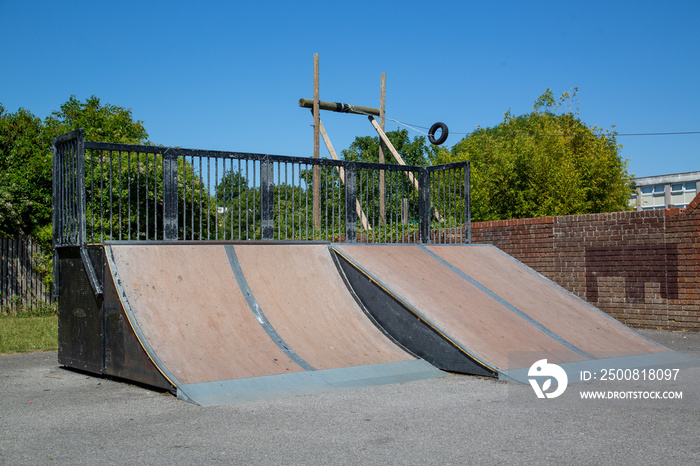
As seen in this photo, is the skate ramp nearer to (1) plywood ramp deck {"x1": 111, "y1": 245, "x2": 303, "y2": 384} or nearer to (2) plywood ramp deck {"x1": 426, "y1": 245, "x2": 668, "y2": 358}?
(2) plywood ramp deck {"x1": 426, "y1": 245, "x2": 668, "y2": 358}

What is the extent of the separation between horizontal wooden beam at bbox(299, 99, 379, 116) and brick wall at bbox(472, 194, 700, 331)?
8759 millimetres

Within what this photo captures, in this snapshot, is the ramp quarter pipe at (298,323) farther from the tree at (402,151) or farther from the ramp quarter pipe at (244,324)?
the tree at (402,151)

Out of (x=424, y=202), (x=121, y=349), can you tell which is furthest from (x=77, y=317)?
(x=424, y=202)

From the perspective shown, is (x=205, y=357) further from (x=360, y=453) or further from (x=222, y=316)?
(x=360, y=453)

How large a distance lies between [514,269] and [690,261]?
325 cm

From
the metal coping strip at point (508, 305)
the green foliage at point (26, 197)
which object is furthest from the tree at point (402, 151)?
the metal coping strip at point (508, 305)

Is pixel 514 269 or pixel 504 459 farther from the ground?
pixel 514 269

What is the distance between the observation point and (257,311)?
688cm

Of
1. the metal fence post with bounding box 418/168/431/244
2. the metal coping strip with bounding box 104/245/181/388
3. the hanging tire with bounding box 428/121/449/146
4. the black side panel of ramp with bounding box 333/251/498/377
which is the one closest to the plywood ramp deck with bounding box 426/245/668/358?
the metal fence post with bounding box 418/168/431/244

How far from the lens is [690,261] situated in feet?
33.9

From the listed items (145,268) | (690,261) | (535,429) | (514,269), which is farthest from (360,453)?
(690,261)

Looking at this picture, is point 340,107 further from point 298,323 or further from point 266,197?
point 298,323

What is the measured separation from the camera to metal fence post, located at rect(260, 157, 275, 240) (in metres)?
8.50

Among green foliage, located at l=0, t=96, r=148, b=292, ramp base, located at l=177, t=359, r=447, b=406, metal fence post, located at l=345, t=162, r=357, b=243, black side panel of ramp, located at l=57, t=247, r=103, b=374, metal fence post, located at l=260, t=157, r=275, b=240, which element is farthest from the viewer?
green foliage, located at l=0, t=96, r=148, b=292
